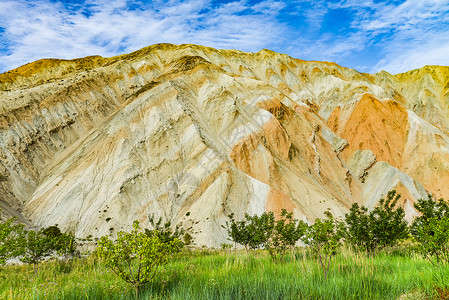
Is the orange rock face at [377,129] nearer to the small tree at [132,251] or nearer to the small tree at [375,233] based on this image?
the small tree at [375,233]

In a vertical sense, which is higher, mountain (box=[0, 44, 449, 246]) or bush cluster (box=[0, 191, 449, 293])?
mountain (box=[0, 44, 449, 246])

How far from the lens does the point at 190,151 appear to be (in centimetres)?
4066

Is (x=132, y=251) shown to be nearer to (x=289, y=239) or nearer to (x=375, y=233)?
(x=289, y=239)

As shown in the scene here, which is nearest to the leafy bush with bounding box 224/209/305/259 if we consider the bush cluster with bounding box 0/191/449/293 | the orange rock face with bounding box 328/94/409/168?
the bush cluster with bounding box 0/191/449/293

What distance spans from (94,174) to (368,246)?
3367 cm

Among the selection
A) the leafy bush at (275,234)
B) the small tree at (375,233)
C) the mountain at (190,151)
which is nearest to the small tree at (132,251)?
the leafy bush at (275,234)

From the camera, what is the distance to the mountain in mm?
33594

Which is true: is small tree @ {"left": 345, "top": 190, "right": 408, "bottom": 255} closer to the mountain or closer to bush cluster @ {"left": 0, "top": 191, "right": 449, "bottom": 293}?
bush cluster @ {"left": 0, "top": 191, "right": 449, "bottom": 293}

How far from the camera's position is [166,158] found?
39.6m

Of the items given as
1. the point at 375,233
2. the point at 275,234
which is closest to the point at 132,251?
the point at 275,234

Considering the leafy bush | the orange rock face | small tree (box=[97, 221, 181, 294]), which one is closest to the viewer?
small tree (box=[97, 221, 181, 294])

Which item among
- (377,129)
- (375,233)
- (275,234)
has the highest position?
(377,129)

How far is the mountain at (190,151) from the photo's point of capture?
33.6m

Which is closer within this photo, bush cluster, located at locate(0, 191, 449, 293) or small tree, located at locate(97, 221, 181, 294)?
small tree, located at locate(97, 221, 181, 294)
